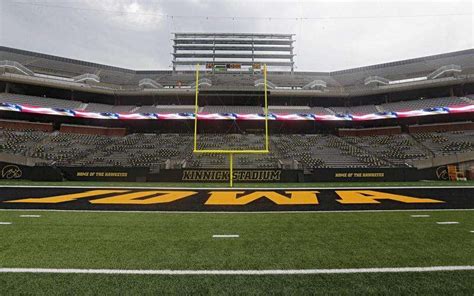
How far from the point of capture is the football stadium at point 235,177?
8.09 feet

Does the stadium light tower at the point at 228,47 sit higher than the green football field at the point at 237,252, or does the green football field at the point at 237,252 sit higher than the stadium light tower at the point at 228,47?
the stadium light tower at the point at 228,47

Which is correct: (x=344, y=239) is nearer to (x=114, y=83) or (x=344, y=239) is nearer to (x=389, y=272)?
(x=389, y=272)

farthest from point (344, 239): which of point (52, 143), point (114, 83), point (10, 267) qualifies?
point (114, 83)

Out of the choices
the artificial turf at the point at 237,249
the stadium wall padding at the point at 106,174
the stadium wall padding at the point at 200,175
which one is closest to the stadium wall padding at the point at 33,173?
the stadium wall padding at the point at 200,175

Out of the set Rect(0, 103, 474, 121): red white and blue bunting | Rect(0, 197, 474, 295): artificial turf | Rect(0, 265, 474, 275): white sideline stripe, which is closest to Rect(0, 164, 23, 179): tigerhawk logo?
Rect(0, 103, 474, 121): red white and blue bunting

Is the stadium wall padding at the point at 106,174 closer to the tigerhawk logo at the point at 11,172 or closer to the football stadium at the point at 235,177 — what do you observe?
the football stadium at the point at 235,177

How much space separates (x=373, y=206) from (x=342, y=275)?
428 cm

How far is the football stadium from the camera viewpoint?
2.47 m

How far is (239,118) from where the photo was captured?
79.4ft

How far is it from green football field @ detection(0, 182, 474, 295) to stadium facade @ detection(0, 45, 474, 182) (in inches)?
469

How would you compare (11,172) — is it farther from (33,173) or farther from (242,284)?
(242,284)

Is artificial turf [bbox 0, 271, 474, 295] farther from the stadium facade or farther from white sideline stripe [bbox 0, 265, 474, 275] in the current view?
the stadium facade

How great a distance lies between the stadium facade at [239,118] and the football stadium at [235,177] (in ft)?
0.56

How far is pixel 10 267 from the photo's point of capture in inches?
98.2
